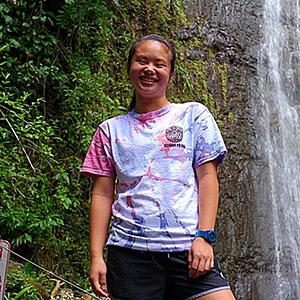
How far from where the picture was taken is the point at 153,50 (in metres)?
1.86

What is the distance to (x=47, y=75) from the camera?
3.93 meters

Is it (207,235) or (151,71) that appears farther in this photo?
(151,71)

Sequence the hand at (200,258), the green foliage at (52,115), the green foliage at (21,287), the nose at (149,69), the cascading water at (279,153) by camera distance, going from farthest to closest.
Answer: the cascading water at (279,153) < the green foliage at (52,115) < the green foliage at (21,287) < the nose at (149,69) < the hand at (200,258)

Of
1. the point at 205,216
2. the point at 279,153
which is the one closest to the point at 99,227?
the point at 205,216

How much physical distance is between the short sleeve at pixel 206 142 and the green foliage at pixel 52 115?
6.37 ft

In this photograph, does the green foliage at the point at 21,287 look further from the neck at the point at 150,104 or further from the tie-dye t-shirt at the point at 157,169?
the neck at the point at 150,104

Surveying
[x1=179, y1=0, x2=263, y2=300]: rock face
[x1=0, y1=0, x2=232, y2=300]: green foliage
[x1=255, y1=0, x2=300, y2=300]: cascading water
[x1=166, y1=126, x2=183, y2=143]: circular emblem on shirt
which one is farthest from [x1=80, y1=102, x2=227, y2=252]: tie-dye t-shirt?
[x1=255, y1=0, x2=300, y2=300]: cascading water

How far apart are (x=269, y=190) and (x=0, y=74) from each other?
3400 millimetres

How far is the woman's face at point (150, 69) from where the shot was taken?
73.0 inches

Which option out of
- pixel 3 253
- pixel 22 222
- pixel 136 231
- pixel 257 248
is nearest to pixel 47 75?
pixel 22 222

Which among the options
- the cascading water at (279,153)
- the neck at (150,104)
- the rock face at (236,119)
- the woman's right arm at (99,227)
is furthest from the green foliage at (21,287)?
the cascading water at (279,153)

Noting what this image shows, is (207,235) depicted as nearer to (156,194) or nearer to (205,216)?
(205,216)

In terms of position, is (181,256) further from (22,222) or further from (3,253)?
(22,222)

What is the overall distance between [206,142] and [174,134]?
0.12 metres
